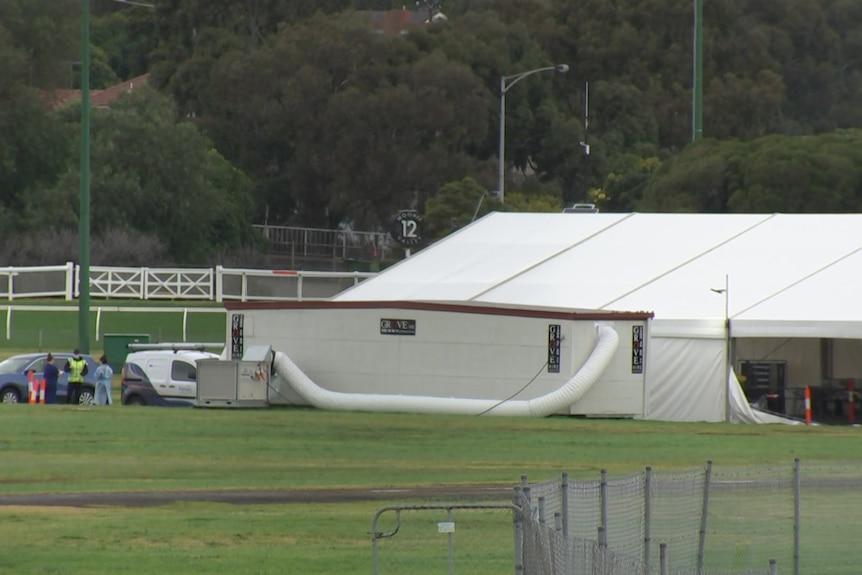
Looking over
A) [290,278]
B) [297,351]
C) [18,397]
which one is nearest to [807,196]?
[290,278]

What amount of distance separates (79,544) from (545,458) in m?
12.3

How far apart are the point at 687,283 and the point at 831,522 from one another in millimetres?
22193

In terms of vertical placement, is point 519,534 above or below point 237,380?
below

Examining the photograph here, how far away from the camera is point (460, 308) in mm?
41688

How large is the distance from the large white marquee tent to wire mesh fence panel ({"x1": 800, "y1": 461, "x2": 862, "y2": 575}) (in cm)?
1438

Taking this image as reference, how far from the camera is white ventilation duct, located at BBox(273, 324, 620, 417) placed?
4009 centimetres

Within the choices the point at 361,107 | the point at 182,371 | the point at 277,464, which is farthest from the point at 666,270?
the point at 361,107

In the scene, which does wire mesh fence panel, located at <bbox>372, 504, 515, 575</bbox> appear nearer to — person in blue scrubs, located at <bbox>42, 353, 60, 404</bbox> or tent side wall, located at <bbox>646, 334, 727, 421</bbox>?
tent side wall, located at <bbox>646, 334, 727, 421</bbox>

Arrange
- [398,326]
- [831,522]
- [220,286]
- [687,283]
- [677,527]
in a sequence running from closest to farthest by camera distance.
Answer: [677,527] → [831,522] → [398,326] → [687,283] → [220,286]

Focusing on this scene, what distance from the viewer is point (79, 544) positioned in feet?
68.1

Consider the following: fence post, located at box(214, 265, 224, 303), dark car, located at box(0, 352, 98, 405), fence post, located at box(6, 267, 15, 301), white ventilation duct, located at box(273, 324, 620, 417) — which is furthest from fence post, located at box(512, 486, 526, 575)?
fence post, located at box(214, 265, 224, 303)

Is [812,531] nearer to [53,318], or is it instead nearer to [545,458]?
[545,458]

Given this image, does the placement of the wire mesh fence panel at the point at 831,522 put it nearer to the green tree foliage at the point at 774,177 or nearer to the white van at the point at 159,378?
the white van at the point at 159,378

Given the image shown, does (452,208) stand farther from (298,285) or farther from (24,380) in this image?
(24,380)
